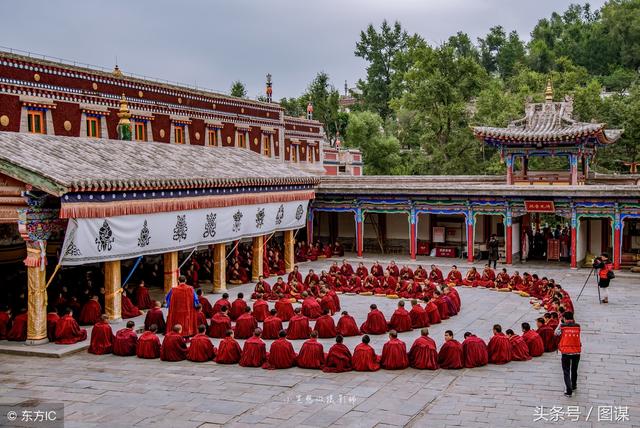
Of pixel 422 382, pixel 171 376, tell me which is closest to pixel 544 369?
pixel 422 382

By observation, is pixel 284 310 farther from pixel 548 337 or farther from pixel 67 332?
pixel 548 337

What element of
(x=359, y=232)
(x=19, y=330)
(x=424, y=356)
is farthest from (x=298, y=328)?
(x=359, y=232)

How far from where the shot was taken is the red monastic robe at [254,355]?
47.1ft

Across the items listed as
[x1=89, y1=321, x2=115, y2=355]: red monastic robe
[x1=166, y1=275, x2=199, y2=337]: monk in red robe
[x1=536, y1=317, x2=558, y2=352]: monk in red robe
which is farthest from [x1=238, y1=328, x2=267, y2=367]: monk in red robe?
[x1=536, y1=317, x2=558, y2=352]: monk in red robe

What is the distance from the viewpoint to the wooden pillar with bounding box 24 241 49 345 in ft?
52.2

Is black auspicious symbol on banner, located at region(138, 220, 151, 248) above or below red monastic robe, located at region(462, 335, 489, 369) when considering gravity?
above

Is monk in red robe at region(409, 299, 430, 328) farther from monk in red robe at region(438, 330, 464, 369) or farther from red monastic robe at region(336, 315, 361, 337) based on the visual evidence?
monk in red robe at region(438, 330, 464, 369)

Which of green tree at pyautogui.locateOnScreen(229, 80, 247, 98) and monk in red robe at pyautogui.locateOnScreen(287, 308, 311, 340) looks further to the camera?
green tree at pyautogui.locateOnScreen(229, 80, 247, 98)

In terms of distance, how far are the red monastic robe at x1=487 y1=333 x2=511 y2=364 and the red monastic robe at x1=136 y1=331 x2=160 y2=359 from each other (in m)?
6.98

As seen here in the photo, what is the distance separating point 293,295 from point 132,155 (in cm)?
641

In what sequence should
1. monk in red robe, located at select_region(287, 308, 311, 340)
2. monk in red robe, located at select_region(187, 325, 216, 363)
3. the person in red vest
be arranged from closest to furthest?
1. the person in red vest
2. monk in red robe, located at select_region(187, 325, 216, 363)
3. monk in red robe, located at select_region(287, 308, 311, 340)

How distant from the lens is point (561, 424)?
35.0ft

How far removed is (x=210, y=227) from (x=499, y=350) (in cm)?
1067

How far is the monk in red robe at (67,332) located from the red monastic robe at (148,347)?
6.19ft
